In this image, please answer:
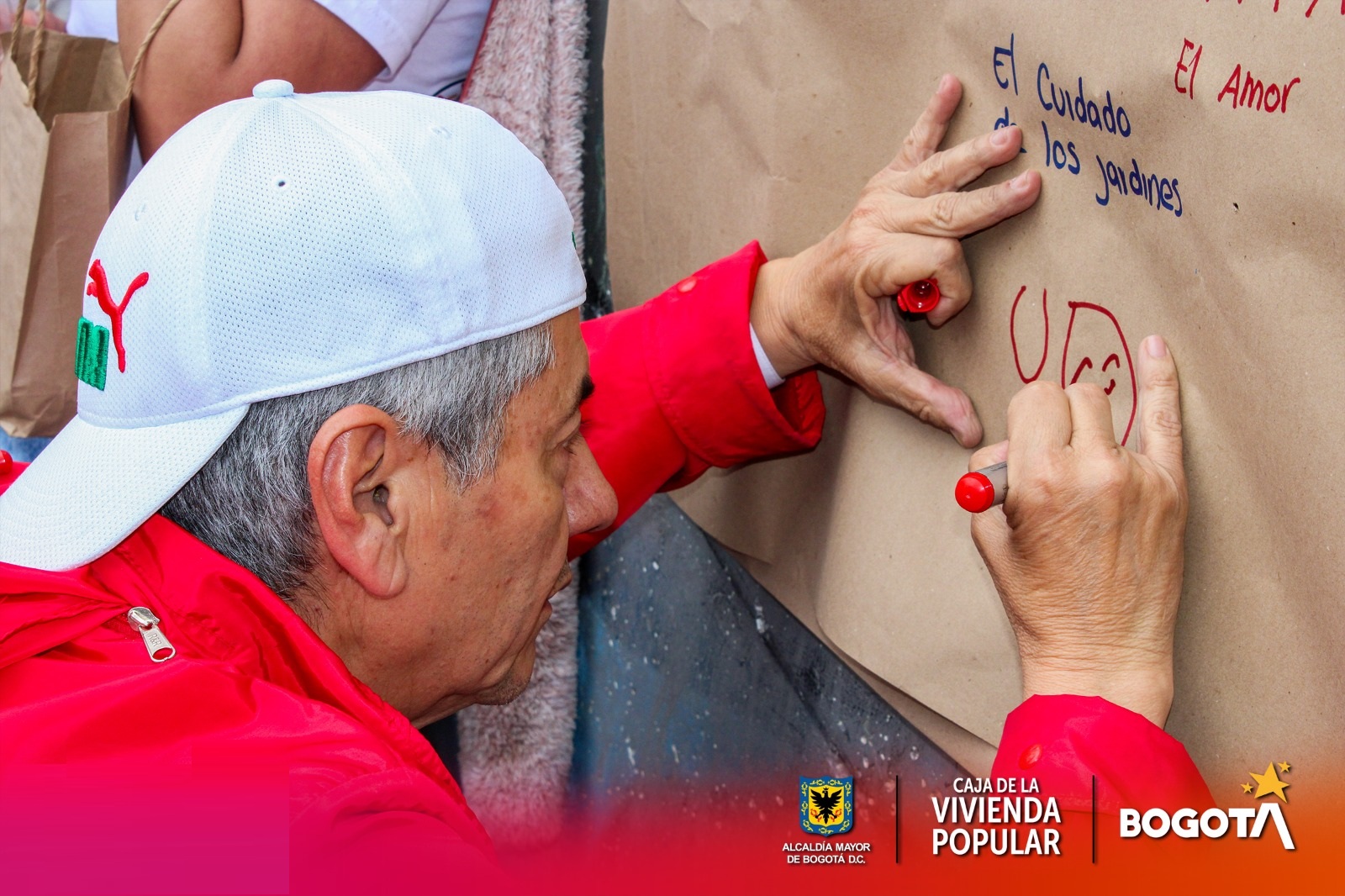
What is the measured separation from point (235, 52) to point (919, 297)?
2.39 ft

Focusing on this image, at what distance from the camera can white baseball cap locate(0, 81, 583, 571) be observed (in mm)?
750

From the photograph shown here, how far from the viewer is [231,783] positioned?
645 mm

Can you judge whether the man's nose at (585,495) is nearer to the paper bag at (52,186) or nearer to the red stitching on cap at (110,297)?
the red stitching on cap at (110,297)

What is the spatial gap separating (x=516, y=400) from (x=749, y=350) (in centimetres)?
31

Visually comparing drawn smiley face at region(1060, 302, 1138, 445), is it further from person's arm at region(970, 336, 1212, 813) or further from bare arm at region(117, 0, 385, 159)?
bare arm at region(117, 0, 385, 159)

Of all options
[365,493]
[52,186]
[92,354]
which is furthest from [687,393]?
[52,186]

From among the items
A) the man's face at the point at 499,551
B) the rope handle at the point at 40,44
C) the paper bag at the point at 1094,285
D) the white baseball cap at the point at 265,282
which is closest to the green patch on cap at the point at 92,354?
the white baseball cap at the point at 265,282

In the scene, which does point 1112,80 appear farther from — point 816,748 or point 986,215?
point 816,748

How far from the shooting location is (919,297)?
923mm

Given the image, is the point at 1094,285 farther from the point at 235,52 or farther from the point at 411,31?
the point at 235,52

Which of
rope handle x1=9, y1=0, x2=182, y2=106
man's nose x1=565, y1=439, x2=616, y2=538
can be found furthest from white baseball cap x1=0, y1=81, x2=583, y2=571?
rope handle x1=9, y1=0, x2=182, y2=106

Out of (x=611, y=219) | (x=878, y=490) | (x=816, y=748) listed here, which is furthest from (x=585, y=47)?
(x=816, y=748)

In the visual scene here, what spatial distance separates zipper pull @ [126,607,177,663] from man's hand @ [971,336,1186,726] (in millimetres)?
538

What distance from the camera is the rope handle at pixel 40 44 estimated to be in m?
1.15
